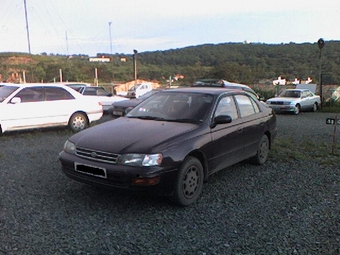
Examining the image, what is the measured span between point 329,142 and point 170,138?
6356 millimetres

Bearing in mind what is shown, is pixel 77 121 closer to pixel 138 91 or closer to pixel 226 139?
pixel 226 139

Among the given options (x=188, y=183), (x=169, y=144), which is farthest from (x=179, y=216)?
Result: (x=169, y=144)

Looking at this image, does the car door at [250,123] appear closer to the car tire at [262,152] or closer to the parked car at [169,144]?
the parked car at [169,144]

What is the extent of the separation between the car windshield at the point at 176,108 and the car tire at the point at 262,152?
1.76m

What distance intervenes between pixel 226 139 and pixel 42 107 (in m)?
6.39

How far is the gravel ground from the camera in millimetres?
3311

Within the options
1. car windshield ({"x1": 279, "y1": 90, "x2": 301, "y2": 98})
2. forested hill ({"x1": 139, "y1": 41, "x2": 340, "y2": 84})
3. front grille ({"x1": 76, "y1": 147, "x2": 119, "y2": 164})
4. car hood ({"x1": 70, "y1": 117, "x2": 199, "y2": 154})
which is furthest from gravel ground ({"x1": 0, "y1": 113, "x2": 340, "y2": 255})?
Answer: forested hill ({"x1": 139, "y1": 41, "x2": 340, "y2": 84})

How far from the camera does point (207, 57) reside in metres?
51.8

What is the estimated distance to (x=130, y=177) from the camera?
12.7ft

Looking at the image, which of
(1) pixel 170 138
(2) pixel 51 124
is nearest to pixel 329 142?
(1) pixel 170 138

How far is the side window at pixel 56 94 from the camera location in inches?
380

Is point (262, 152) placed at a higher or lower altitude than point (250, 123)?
lower

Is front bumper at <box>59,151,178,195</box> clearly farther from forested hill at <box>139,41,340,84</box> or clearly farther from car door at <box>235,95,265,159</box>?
forested hill at <box>139,41,340,84</box>

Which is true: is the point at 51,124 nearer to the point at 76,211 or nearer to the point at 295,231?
the point at 76,211
